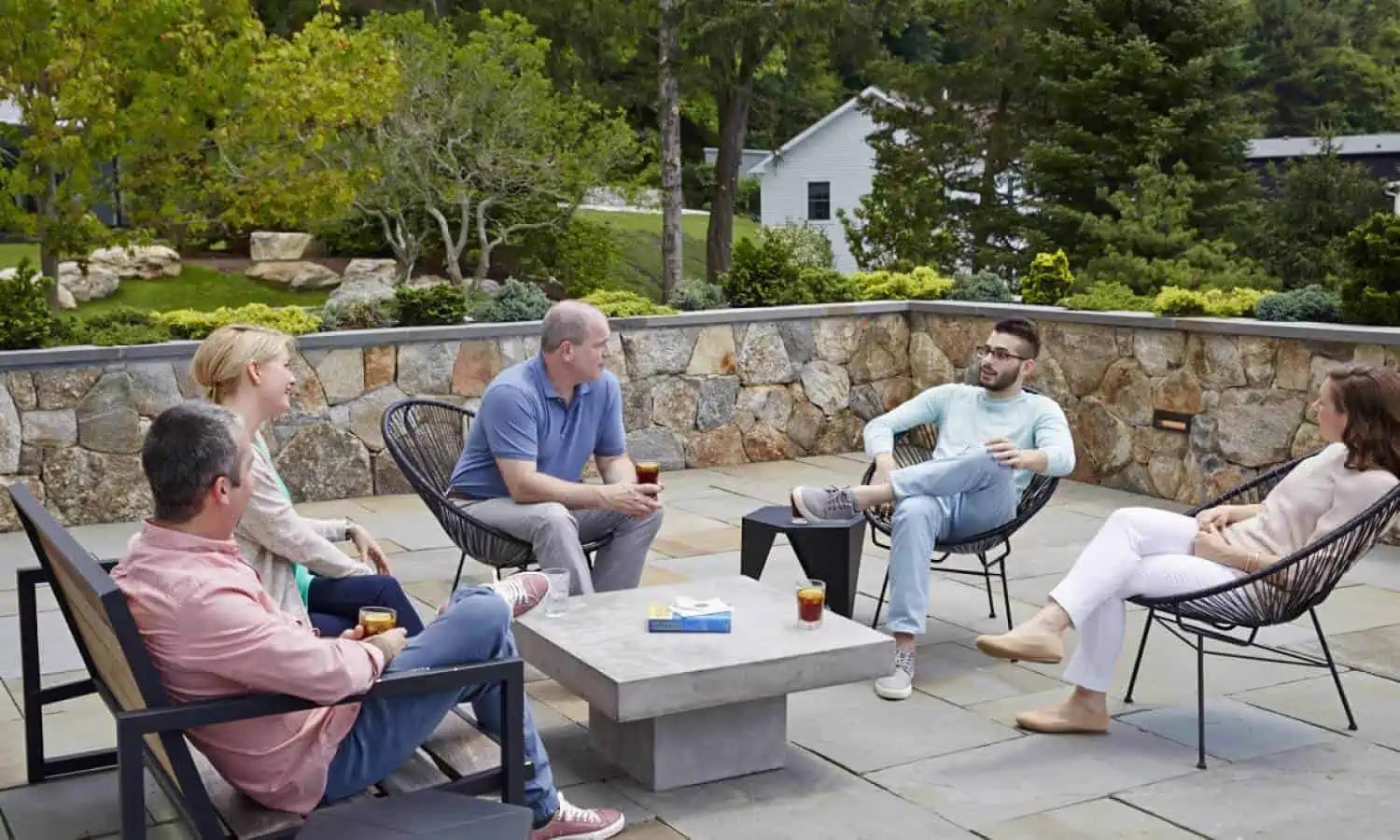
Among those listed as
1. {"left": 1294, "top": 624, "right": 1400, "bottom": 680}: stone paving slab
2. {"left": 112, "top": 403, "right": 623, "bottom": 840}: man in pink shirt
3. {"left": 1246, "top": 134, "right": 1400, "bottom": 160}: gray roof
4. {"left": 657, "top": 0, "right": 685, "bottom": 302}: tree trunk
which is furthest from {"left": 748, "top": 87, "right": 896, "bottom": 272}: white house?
{"left": 112, "top": 403, "right": 623, "bottom": 840}: man in pink shirt

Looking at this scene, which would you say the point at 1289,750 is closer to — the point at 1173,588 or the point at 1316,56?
the point at 1173,588

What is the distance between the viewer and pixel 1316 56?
120ft

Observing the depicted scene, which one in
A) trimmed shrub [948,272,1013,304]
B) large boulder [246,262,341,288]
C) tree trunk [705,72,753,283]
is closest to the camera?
trimmed shrub [948,272,1013,304]

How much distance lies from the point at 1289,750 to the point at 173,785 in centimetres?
299

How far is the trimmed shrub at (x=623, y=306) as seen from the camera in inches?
363

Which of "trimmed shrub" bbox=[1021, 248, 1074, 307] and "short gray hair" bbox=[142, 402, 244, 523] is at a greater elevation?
"trimmed shrub" bbox=[1021, 248, 1074, 307]

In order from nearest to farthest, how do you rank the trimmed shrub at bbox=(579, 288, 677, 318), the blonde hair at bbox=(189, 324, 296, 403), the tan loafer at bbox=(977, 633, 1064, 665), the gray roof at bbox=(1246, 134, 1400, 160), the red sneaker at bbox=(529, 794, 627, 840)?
1. the red sneaker at bbox=(529, 794, 627, 840)
2. the blonde hair at bbox=(189, 324, 296, 403)
3. the tan loafer at bbox=(977, 633, 1064, 665)
4. the trimmed shrub at bbox=(579, 288, 677, 318)
5. the gray roof at bbox=(1246, 134, 1400, 160)

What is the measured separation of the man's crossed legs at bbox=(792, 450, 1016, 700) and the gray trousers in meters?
0.61

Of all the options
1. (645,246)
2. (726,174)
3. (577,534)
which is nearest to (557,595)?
(577,534)

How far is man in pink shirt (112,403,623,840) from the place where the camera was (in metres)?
2.94

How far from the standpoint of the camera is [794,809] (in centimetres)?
396

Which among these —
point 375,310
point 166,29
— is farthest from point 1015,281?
point 375,310

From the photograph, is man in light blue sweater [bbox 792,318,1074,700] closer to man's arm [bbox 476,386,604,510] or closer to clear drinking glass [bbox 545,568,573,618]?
man's arm [bbox 476,386,604,510]

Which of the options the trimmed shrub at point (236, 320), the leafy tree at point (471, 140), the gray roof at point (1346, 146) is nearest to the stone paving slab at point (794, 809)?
the trimmed shrub at point (236, 320)
